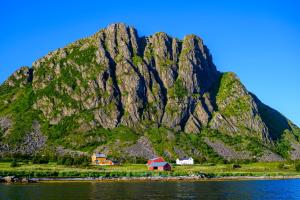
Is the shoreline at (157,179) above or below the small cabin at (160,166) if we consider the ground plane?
below

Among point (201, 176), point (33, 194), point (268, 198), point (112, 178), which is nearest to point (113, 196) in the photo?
point (33, 194)

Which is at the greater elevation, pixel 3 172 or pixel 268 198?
pixel 3 172

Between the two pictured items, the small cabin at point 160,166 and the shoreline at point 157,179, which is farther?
the small cabin at point 160,166

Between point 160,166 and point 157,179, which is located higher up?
point 160,166

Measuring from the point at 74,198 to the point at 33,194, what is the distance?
1250 cm

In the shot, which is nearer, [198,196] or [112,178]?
[198,196]

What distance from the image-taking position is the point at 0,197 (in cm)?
8650

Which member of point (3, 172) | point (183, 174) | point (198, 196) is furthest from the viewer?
point (183, 174)

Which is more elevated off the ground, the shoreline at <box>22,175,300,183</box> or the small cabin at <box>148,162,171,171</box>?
the small cabin at <box>148,162,171,171</box>

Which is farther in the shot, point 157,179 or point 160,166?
point 160,166

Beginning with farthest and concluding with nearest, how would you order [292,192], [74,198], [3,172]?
1. [3,172]
2. [292,192]
3. [74,198]

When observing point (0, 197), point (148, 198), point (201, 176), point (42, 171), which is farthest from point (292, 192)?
point (42, 171)

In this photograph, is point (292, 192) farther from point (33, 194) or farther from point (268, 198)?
point (33, 194)

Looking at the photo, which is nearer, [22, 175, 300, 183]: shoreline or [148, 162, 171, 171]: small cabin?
[22, 175, 300, 183]: shoreline
